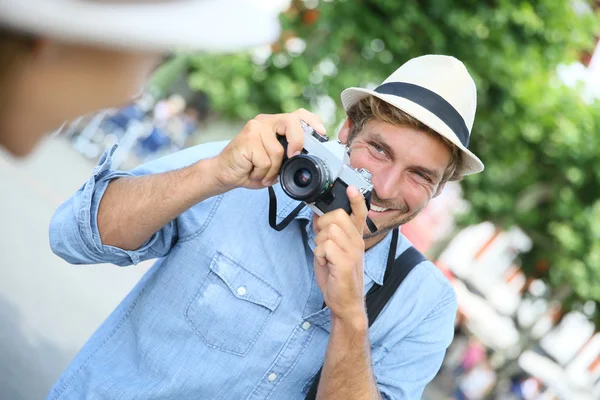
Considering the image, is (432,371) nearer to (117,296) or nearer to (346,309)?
(346,309)

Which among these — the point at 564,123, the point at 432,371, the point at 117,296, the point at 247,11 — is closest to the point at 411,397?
the point at 432,371

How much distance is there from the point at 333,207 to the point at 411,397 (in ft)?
2.34

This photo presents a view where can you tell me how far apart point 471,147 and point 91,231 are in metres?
10.3

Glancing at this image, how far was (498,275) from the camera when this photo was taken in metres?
29.8

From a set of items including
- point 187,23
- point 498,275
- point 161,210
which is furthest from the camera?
point 498,275

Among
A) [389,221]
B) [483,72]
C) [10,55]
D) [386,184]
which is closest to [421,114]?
[386,184]

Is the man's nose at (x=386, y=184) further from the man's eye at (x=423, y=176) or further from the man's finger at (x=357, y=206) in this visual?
the man's finger at (x=357, y=206)

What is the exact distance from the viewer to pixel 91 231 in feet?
6.93

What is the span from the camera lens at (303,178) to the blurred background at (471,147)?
0.46m

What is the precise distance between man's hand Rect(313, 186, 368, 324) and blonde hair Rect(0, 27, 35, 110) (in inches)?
56.5

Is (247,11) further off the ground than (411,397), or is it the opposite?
(247,11)

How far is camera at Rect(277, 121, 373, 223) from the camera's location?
212 centimetres

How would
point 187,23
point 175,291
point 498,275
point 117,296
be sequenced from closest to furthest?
point 187,23, point 175,291, point 117,296, point 498,275

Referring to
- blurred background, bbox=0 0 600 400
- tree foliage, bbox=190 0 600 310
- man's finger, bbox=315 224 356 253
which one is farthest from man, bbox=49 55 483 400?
tree foliage, bbox=190 0 600 310
